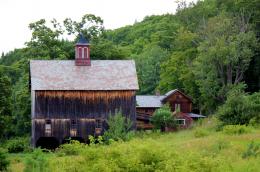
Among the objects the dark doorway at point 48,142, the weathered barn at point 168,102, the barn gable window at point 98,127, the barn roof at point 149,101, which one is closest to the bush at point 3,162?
the barn gable window at point 98,127

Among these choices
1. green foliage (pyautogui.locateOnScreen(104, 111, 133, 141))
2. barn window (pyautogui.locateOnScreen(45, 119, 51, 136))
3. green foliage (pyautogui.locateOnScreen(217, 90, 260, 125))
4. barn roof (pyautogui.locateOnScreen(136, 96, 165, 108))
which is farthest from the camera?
barn roof (pyautogui.locateOnScreen(136, 96, 165, 108))

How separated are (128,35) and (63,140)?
241 ft

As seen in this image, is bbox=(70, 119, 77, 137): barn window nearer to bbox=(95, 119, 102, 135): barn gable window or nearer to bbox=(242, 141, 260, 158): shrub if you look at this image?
bbox=(95, 119, 102, 135): barn gable window

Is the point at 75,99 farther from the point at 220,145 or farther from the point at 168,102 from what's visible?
the point at 220,145

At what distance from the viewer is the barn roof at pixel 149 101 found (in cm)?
7088

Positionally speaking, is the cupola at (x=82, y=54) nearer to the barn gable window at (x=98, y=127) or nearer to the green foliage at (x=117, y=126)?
the barn gable window at (x=98, y=127)

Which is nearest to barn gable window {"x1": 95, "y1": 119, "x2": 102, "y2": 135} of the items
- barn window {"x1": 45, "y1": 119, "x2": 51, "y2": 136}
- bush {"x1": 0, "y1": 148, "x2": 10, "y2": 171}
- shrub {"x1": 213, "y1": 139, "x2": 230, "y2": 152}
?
barn window {"x1": 45, "y1": 119, "x2": 51, "y2": 136}

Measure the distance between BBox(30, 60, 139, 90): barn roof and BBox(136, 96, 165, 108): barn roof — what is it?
14.7 m

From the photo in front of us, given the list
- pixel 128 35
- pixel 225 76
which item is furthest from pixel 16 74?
pixel 225 76

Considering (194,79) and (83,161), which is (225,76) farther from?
(83,161)

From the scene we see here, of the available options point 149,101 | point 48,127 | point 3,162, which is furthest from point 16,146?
point 3,162

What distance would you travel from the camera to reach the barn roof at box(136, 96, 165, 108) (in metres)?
70.9

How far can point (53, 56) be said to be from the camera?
65250 millimetres

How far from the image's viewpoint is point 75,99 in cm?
5384
